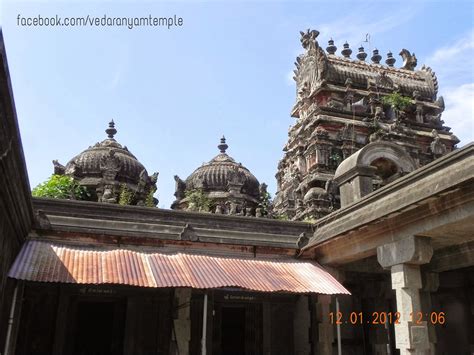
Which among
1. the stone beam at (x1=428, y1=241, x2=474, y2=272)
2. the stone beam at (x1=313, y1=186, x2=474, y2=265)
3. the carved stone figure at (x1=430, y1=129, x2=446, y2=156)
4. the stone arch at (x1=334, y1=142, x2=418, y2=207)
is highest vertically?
the carved stone figure at (x1=430, y1=129, x2=446, y2=156)

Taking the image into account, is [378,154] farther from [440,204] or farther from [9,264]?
[9,264]

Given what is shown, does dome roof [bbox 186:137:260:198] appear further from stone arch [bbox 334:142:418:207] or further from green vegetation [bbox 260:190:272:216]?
stone arch [bbox 334:142:418:207]

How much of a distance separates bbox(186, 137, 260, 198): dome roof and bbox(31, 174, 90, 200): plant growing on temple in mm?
6524

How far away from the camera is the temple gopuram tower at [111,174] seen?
23.6 meters

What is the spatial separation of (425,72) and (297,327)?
29.5 m

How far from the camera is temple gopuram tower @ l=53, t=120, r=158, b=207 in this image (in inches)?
931

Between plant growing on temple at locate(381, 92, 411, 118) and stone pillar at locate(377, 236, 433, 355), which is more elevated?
plant growing on temple at locate(381, 92, 411, 118)

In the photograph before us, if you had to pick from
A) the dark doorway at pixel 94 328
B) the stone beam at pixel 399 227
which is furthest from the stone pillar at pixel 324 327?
the dark doorway at pixel 94 328

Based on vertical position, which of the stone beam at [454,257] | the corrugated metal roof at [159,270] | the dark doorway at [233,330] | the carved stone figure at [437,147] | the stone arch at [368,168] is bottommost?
the dark doorway at [233,330]

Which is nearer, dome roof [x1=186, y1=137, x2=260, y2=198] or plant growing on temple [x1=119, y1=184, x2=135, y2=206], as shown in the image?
plant growing on temple [x1=119, y1=184, x2=135, y2=206]

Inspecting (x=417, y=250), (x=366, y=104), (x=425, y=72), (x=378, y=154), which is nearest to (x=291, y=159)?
(x=366, y=104)

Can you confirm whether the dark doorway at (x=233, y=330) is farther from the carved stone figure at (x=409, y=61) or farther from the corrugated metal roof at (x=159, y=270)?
the carved stone figure at (x=409, y=61)

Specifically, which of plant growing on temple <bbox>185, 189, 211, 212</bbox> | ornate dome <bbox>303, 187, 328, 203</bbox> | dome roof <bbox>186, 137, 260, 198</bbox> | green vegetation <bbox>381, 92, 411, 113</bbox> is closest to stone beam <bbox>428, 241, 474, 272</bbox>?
ornate dome <bbox>303, 187, 328, 203</bbox>

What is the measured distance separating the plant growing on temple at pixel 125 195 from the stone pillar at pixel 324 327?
13.0 meters
